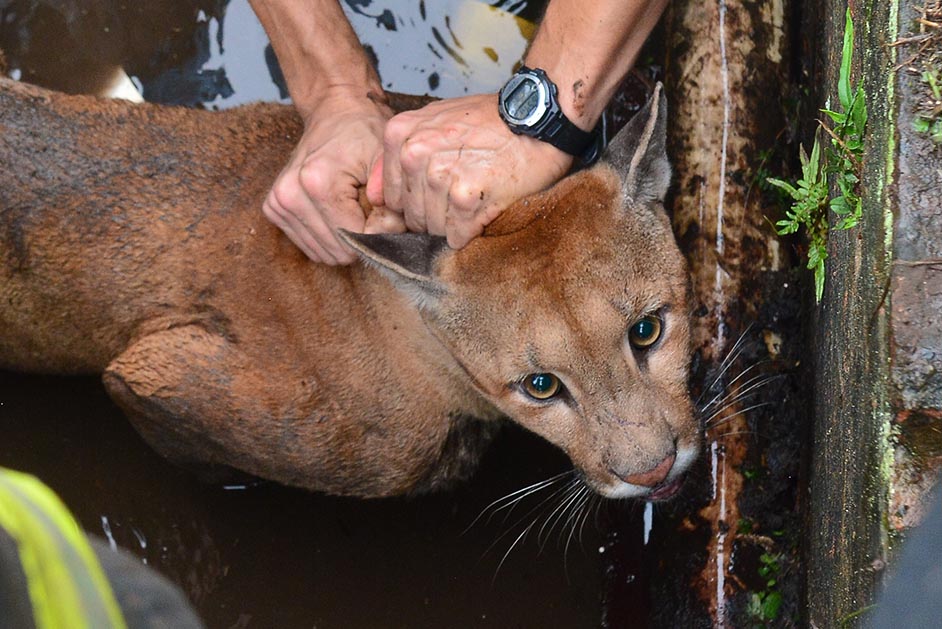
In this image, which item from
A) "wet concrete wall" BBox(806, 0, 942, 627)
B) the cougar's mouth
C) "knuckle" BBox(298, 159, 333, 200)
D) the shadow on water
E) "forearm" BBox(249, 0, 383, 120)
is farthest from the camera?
the shadow on water

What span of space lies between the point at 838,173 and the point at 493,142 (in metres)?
1.13

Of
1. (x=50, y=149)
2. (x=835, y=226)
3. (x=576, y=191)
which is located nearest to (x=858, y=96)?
(x=835, y=226)

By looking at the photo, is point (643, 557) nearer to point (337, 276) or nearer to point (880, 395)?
point (337, 276)

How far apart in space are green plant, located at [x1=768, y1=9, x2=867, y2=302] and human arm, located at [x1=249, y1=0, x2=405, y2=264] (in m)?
1.46

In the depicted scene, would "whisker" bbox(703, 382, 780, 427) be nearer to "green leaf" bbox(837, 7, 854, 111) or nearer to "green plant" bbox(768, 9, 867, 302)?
"green plant" bbox(768, 9, 867, 302)

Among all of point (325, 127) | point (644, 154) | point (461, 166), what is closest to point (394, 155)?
point (461, 166)

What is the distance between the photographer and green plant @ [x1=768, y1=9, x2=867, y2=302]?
3.31 metres

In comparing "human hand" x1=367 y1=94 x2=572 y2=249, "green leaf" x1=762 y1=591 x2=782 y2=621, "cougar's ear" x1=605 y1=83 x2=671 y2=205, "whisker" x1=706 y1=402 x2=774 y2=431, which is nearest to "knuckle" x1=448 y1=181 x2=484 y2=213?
"human hand" x1=367 y1=94 x2=572 y2=249

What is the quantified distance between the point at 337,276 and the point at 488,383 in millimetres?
842

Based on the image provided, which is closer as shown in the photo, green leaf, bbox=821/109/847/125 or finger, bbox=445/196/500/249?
green leaf, bbox=821/109/847/125

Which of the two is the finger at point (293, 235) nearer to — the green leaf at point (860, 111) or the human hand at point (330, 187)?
the human hand at point (330, 187)

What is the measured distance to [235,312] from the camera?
4.40 m

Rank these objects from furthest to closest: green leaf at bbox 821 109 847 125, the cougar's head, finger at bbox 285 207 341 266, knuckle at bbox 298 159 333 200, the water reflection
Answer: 1. the water reflection
2. finger at bbox 285 207 341 266
3. knuckle at bbox 298 159 333 200
4. the cougar's head
5. green leaf at bbox 821 109 847 125

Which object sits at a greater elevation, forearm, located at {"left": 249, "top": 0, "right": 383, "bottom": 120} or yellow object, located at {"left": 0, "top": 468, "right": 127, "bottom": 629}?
forearm, located at {"left": 249, "top": 0, "right": 383, "bottom": 120}
